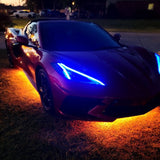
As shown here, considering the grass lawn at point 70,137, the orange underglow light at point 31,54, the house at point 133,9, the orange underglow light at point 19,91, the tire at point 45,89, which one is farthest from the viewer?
the house at point 133,9

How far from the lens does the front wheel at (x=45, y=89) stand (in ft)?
8.29

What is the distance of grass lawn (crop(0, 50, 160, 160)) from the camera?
6.61 feet

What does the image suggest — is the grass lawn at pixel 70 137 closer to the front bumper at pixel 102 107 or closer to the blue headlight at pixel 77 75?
the front bumper at pixel 102 107

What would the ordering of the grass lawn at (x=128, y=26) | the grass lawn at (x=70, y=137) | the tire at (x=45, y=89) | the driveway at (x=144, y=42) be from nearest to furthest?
1. the grass lawn at (x=70, y=137)
2. the tire at (x=45, y=89)
3. the driveway at (x=144, y=42)
4. the grass lawn at (x=128, y=26)

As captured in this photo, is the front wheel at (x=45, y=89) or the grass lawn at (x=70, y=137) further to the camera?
the front wheel at (x=45, y=89)

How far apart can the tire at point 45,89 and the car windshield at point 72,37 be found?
46 cm

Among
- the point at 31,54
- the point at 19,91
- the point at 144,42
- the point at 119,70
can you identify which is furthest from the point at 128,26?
the point at 119,70

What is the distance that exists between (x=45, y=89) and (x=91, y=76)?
34.3 inches

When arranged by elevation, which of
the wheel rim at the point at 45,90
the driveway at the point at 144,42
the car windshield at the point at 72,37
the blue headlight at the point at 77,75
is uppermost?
the car windshield at the point at 72,37

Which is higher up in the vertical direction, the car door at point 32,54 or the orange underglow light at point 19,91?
the car door at point 32,54

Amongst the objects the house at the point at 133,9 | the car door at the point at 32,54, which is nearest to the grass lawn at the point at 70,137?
the car door at the point at 32,54

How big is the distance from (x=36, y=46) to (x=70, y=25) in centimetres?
88

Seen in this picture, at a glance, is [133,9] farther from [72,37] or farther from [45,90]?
[45,90]

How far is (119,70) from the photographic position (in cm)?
242
